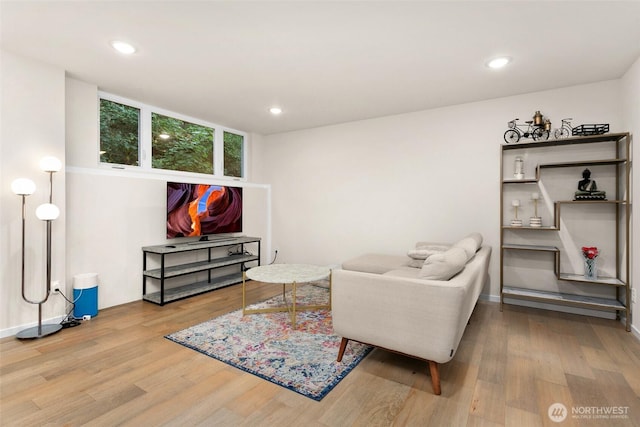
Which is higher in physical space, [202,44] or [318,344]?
[202,44]

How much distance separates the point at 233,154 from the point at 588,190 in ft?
15.3

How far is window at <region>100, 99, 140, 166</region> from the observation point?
11.4 feet

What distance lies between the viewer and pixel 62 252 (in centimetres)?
294

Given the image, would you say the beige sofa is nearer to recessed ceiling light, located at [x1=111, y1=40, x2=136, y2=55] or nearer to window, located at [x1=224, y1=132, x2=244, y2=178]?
recessed ceiling light, located at [x1=111, y1=40, x2=136, y2=55]

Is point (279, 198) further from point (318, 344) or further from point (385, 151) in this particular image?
point (318, 344)

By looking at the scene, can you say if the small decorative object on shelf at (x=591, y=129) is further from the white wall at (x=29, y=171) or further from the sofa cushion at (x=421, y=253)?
the white wall at (x=29, y=171)

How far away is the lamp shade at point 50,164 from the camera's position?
8.66 feet

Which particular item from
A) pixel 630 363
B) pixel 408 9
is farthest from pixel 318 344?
pixel 408 9

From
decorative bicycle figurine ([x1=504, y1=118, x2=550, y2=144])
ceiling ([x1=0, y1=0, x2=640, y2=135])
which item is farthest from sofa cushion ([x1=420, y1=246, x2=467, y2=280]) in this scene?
decorative bicycle figurine ([x1=504, y1=118, x2=550, y2=144])

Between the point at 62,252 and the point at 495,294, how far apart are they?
4.62 metres

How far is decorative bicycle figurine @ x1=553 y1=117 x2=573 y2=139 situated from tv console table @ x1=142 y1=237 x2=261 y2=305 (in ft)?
13.2

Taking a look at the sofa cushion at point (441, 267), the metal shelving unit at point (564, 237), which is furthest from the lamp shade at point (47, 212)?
the metal shelving unit at point (564, 237)
